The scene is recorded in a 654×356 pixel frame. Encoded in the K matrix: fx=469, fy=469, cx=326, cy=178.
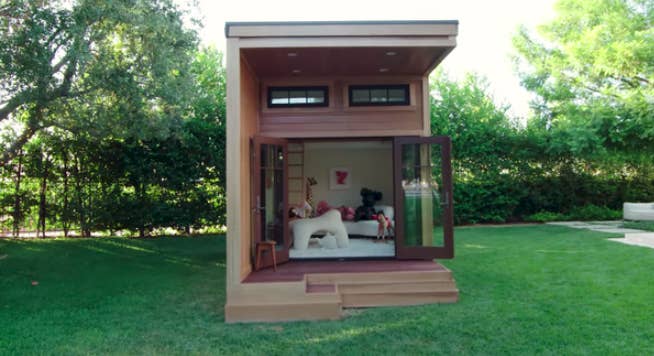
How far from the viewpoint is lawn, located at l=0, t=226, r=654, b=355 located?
3.80 meters

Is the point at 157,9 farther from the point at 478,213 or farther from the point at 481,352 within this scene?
the point at 478,213

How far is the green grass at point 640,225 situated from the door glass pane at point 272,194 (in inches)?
332

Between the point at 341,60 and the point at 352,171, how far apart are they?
5.08m

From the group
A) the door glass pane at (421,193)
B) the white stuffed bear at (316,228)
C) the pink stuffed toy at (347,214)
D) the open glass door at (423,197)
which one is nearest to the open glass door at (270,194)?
the white stuffed bear at (316,228)

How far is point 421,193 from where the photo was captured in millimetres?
6105

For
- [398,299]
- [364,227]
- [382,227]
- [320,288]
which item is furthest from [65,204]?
[398,299]

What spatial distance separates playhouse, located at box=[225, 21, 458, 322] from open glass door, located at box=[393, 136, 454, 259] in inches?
0.5

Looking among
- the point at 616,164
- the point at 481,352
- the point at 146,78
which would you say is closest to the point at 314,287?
the point at 481,352

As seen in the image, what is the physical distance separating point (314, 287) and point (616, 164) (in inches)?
448

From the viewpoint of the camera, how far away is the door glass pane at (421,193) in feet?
19.6

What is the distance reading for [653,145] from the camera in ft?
37.8

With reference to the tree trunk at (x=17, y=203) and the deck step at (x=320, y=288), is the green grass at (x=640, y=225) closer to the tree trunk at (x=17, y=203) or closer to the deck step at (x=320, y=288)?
the deck step at (x=320, y=288)

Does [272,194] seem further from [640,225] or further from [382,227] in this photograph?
[640,225]

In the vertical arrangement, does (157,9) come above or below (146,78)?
above
